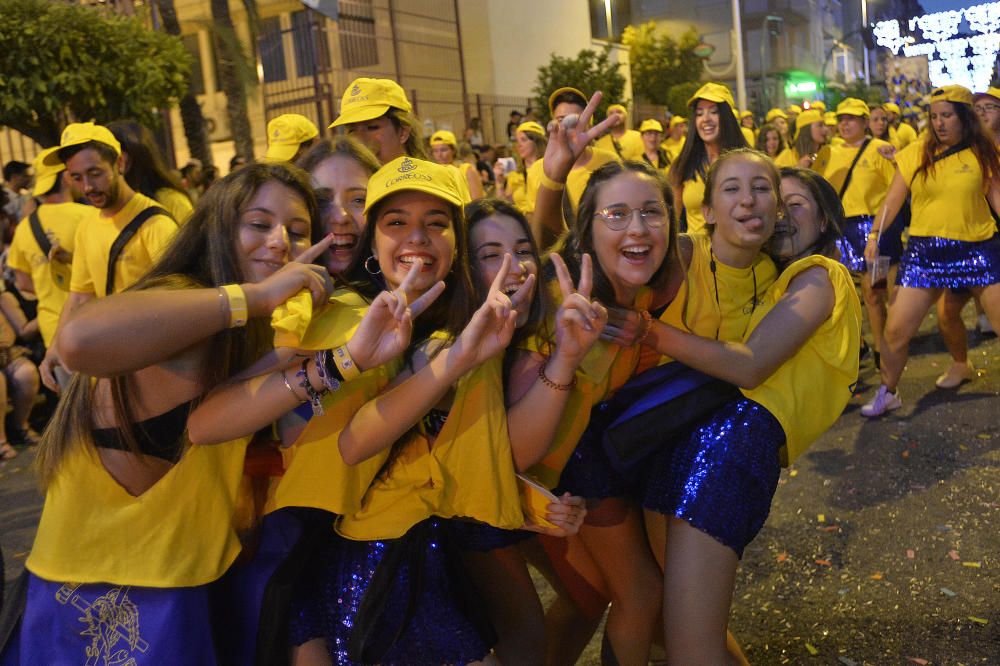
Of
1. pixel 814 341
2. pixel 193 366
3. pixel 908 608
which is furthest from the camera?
pixel 908 608

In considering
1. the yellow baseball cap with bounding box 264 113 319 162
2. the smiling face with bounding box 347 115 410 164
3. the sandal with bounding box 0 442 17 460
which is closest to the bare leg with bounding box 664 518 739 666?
the smiling face with bounding box 347 115 410 164

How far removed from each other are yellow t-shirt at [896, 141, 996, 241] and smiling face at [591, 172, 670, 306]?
438cm

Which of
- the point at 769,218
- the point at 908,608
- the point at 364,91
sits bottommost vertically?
the point at 908,608

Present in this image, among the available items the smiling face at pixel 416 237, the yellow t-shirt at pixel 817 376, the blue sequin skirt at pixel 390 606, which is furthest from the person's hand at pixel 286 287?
the yellow t-shirt at pixel 817 376

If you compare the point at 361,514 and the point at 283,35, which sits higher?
the point at 283,35

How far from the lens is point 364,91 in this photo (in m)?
3.98

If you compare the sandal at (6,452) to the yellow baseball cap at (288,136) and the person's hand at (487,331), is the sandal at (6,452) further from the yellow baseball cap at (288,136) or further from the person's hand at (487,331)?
the person's hand at (487,331)

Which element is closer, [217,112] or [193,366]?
[193,366]

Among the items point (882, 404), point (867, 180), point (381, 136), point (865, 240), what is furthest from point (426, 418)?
point (867, 180)

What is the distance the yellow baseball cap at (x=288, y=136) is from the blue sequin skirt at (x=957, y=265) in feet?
13.9

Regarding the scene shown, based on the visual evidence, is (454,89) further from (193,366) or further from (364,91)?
(193,366)

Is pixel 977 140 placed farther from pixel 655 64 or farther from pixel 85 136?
pixel 655 64

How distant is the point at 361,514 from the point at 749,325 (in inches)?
54.6

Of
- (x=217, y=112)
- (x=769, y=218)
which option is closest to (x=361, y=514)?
(x=769, y=218)
